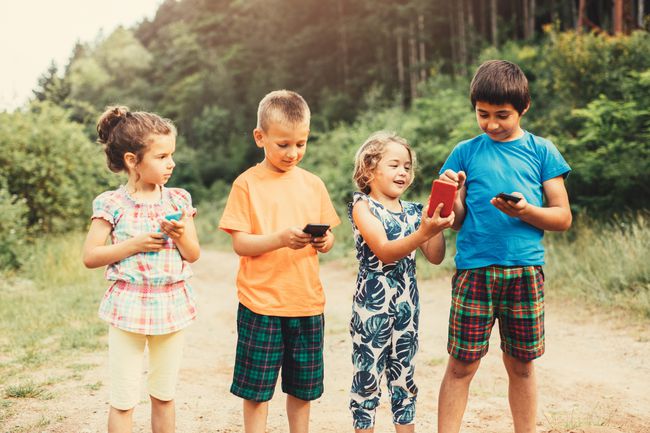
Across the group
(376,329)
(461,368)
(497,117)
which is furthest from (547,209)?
(376,329)

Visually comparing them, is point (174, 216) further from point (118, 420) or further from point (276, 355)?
point (118, 420)

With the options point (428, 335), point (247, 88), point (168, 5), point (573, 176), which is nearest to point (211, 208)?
point (247, 88)

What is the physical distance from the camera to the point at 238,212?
281 cm

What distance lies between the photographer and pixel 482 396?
4.18 metres

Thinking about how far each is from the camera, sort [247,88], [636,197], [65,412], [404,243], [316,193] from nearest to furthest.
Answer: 1. [404,243]
2. [316,193]
3. [65,412]
4. [636,197]
5. [247,88]

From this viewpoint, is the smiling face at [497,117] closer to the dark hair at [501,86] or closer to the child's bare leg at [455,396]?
the dark hair at [501,86]

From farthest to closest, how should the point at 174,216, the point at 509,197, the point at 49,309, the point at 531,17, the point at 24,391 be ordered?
1. the point at 531,17
2. the point at 49,309
3. the point at 24,391
4. the point at 174,216
5. the point at 509,197

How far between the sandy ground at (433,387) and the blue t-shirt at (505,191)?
128 centimetres

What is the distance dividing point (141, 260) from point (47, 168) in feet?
31.0

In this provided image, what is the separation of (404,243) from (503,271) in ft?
1.61

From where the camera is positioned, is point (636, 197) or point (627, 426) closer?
point (627, 426)

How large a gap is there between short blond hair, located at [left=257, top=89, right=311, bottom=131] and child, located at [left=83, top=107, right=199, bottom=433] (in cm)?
46

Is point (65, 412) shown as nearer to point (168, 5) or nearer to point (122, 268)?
point (122, 268)

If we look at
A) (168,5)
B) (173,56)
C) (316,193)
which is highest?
(168,5)
